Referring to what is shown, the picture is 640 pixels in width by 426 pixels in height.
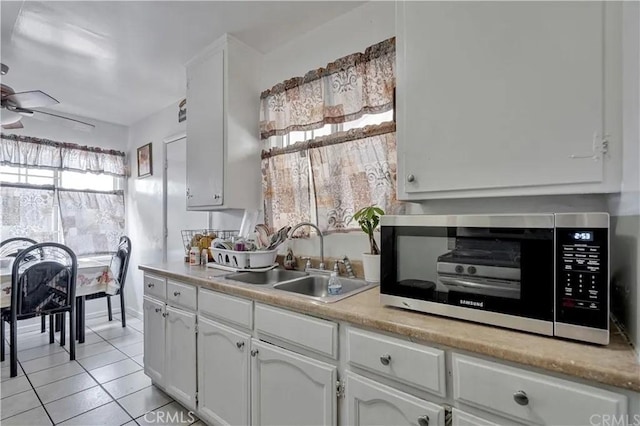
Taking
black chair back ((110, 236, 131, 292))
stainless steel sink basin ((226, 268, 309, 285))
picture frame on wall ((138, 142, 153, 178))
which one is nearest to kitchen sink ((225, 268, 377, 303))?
stainless steel sink basin ((226, 268, 309, 285))

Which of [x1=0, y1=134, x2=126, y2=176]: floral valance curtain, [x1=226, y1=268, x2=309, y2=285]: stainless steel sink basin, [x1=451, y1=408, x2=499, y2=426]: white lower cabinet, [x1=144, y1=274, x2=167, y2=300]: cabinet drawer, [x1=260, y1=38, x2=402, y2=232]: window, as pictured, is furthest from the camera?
[x1=0, y1=134, x2=126, y2=176]: floral valance curtain

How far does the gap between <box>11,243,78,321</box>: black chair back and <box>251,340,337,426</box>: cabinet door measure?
221 cm

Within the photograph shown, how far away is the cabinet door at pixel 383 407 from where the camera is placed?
3.06 feet

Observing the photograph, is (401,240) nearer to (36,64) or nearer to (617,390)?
(617,390)

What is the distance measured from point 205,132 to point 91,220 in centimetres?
250

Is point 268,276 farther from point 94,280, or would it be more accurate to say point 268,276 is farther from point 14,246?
point 14,246

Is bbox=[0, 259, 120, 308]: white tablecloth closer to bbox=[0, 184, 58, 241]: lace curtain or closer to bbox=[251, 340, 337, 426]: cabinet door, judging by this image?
bbox=[0, 184, 58, 241]: lace curtain

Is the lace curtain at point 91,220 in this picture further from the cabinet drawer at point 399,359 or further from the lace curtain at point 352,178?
the cabinet drawer at point 399,359

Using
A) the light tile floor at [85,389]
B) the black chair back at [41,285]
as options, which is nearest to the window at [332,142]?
the light tile floor at [85,389]

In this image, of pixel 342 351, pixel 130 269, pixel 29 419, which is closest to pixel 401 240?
pixel 342 351

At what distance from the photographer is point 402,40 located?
4.35ft

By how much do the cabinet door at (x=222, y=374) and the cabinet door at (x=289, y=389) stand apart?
0.22ft

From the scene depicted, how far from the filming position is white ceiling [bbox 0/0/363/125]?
5.93ft

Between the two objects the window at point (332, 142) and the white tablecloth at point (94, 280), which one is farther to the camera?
the white tablecloth at point (94, 280)
